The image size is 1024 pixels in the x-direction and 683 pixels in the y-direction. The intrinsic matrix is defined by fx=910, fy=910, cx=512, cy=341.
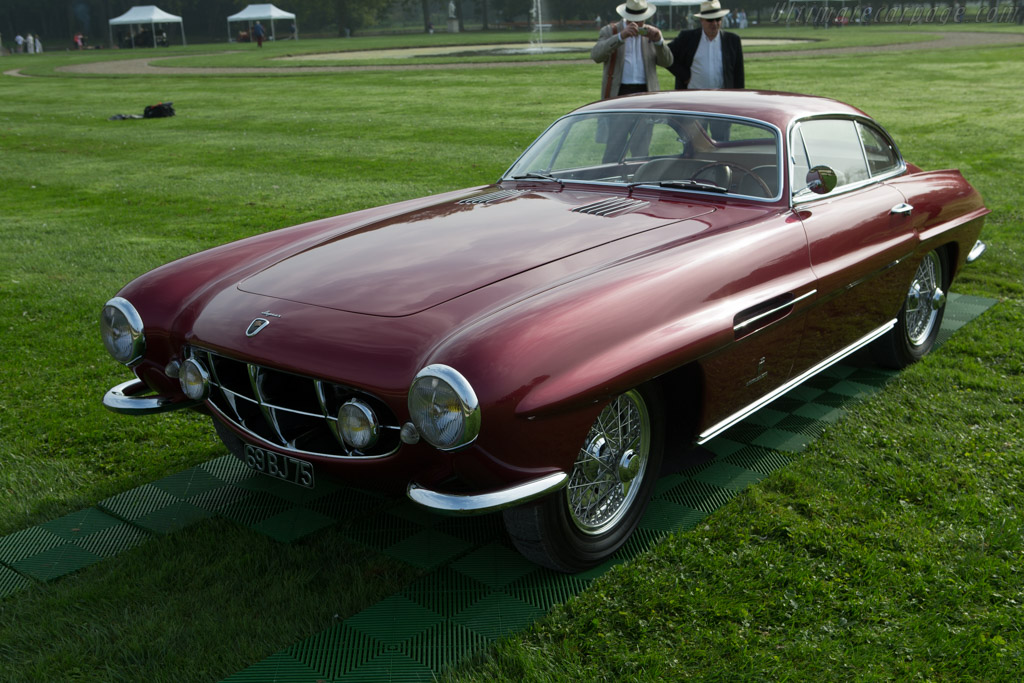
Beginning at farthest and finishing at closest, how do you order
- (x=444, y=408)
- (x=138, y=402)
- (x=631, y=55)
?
(x=631, y=55), (x=138, y=402), (x=444, y=408)

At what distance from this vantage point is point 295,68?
3462cm

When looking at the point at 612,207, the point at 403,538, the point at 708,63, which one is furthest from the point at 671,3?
the point at 403,538

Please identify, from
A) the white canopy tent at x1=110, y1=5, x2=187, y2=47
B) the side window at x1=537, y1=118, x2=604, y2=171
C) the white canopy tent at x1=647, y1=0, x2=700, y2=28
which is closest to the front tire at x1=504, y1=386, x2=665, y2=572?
the side window at x1=537, y1=118, x2=604, y2=171

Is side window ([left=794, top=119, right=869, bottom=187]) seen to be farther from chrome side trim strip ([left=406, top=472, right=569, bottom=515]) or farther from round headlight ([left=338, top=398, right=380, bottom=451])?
round headlight ([left=338, top=398, right=380, bottom=451])

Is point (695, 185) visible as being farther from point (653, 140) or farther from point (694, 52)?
point (694, 52)

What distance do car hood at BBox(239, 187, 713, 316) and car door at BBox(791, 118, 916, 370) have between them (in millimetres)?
572

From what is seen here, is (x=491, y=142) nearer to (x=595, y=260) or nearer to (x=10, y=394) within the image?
(x=10, y=394)

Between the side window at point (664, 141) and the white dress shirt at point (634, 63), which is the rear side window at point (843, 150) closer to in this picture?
the side window at point (664, 141)

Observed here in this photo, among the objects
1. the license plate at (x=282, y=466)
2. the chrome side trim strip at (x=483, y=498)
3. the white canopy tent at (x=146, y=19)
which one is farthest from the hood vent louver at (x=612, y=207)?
the white canopy tent at (x=146, y=19)

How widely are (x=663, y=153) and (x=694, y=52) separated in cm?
392

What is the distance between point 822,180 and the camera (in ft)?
13.5

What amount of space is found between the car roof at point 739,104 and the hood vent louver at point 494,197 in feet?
1.98

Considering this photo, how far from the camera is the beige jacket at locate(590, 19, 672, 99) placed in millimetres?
8109

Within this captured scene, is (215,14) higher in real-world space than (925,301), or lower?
higher
